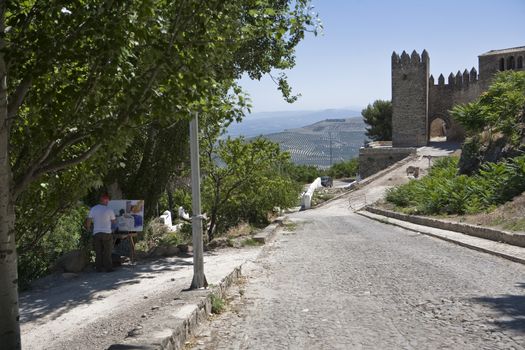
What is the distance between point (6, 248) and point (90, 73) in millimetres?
1461

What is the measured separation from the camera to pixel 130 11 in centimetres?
419

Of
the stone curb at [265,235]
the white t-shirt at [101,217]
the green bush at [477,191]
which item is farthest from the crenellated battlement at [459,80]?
the white t-shirt at [101,217]

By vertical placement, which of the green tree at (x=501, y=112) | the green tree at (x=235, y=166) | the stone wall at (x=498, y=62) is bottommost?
the green tree at (x=235, y=166)

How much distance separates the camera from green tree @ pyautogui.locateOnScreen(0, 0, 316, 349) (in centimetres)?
402

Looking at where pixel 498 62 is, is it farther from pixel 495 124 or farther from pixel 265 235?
pixel 265 235

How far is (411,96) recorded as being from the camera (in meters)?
57.7

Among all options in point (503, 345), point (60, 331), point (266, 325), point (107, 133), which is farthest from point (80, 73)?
point (503, 345)

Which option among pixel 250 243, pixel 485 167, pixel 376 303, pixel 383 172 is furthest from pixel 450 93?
pixel 376 303

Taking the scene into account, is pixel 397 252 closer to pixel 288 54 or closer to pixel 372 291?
pixel 372 291

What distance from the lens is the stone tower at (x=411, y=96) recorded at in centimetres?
5731

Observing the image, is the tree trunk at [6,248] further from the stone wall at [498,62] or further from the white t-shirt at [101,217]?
the stone wall at [498,62]

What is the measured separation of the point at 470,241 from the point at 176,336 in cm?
905

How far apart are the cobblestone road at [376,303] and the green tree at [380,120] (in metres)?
64.7

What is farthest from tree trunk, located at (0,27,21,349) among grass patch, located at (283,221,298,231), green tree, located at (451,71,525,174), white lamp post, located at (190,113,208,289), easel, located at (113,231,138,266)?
green tree, located at (451,71,525,174)
